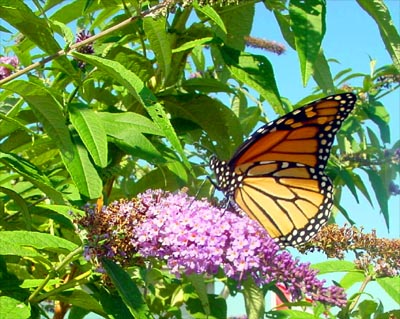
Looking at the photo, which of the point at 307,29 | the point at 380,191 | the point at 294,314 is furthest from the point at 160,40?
the point at 380,191

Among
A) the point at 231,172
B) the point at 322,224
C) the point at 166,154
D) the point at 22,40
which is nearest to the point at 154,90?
the point at 166,154

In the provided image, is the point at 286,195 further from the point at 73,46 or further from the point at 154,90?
the point at 73,46

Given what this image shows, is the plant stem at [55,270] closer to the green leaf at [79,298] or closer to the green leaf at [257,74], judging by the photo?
the green leaf at [79,298]

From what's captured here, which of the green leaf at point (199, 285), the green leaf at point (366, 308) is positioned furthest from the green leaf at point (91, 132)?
the green leaf at point (366, 308)

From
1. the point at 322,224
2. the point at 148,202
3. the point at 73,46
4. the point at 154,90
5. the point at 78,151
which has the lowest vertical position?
the point at 322,224

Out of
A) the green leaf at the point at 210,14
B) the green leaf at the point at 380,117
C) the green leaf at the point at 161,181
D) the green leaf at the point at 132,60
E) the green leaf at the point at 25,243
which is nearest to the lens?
the green leaf at the point at 25,243

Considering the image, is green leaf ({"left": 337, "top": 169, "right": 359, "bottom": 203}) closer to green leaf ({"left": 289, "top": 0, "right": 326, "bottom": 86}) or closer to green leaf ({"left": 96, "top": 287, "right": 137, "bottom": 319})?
green leaf ({"left": 289, "top": 0, "right": 326, "bottom": 86})

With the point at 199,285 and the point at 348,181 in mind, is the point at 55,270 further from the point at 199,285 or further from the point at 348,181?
the point at 348,181
